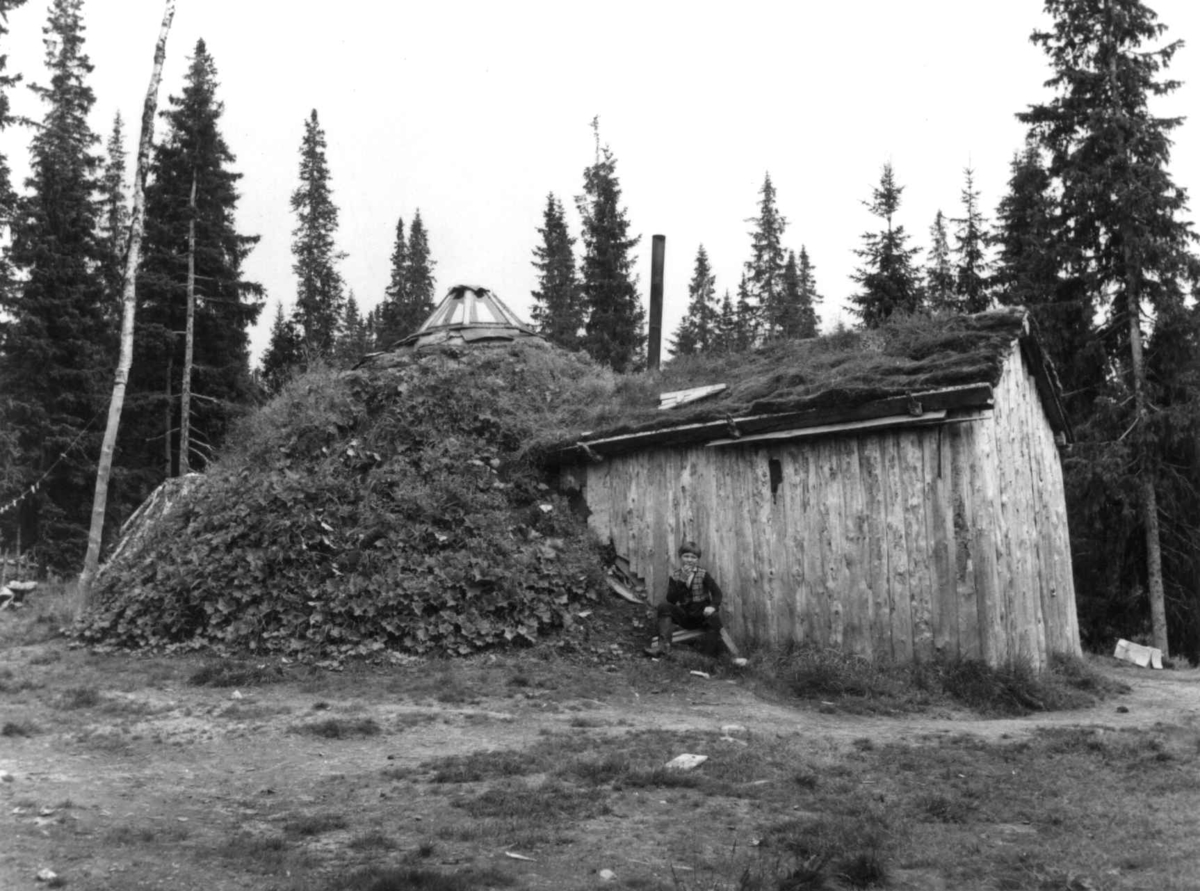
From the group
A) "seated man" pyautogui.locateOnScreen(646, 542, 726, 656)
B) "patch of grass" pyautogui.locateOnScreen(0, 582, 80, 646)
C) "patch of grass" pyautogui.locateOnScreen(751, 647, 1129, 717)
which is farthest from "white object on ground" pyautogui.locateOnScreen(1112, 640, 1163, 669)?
"patch of grass" pyautogui.locateOnScreen(0, 582, 80, 646)

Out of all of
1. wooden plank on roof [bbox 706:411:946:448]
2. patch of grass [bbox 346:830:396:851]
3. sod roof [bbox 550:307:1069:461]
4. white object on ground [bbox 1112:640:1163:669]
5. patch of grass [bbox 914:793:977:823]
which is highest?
sod roof [bbox 550:307:1069:461]

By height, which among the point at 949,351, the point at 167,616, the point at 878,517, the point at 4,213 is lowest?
the point at 167,616

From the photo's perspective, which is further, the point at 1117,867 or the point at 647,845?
the point at 647,845

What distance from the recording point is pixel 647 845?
16.4ft

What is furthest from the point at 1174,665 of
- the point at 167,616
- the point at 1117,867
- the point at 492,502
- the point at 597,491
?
the point at 167,616

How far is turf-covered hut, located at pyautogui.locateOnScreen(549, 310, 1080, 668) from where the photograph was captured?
9.87m

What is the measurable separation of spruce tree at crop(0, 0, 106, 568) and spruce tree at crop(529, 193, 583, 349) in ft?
62.9

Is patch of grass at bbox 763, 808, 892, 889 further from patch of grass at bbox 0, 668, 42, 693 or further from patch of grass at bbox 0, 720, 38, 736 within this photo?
patch of grass at bbox 0, 668, 42, 693

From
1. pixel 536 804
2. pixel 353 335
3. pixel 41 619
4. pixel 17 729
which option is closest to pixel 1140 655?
pixel 536 804

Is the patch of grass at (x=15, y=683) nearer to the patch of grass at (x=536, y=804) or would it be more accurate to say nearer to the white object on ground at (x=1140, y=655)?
the patch of grass at (x=536, y=804)

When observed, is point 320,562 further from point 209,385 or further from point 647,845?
point 209,385

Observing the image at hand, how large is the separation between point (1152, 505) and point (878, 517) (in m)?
12.1

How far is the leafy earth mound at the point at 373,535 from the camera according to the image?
35.3 feet

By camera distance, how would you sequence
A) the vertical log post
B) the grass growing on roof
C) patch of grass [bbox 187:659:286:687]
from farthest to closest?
1. the vertical log post
2. the grass growing on roof
3. patch of grass [bbox 187:659:286:687]
